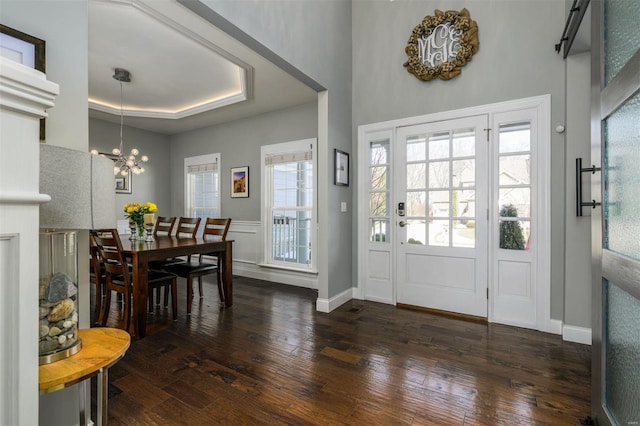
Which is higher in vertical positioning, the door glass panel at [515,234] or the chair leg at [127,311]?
the door glass panel at [515,234]

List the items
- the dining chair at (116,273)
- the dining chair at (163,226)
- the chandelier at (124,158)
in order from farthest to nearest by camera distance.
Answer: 1. the dining chair at (163,226)
2. the chandelier at (124,158)
3. the dining chair at (116,273)

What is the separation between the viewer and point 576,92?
2502 millimetres

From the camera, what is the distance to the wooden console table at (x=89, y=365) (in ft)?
2.97

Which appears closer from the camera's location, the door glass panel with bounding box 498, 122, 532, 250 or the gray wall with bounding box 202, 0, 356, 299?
the gray wall with bounding box 202, 0, 356, 299

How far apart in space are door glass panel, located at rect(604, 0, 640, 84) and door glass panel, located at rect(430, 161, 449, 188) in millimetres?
1855

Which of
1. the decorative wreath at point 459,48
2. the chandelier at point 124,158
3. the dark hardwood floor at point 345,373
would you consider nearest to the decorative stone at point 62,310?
the dark hardwood floor at point 345,373

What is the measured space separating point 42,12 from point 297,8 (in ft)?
6.77

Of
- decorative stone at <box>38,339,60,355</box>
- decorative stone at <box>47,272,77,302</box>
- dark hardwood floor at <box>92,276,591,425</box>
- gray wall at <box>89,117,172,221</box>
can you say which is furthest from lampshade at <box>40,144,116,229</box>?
gray wall at <box>89,117,172,221</box>

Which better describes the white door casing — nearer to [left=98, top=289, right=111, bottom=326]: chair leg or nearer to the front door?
the front door

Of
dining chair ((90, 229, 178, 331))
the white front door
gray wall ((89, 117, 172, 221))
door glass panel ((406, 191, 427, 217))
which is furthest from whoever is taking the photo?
gray wall ((89, 117, 172, 221))

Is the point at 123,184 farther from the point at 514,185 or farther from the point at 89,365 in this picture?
the point at 514,185

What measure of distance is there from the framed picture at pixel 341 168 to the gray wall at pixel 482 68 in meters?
0.49

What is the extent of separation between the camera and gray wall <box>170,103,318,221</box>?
4462 mm

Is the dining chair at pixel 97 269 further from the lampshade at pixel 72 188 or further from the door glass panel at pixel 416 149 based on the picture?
the door glass panel at pixel 416 149
